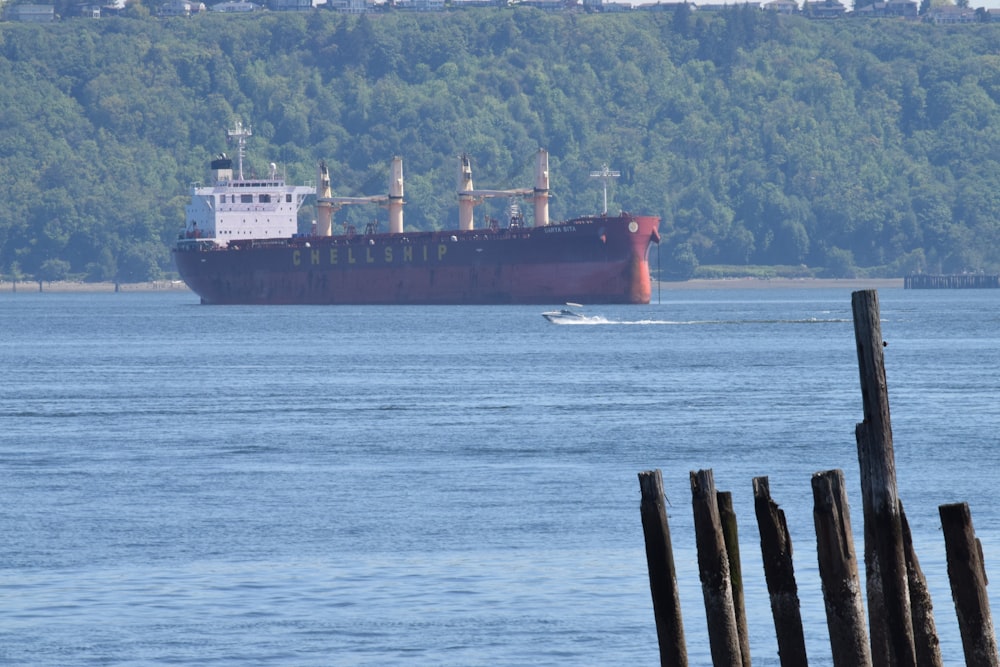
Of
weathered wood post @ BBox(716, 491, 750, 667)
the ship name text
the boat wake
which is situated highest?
the ship name text

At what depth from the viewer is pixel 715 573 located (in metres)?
11.7

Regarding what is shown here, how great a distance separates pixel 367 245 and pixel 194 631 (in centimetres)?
9256

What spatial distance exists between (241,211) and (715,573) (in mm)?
109073

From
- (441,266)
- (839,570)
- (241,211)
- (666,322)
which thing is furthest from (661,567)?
(241,211)

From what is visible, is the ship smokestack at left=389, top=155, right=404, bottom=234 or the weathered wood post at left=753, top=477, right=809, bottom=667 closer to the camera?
the weathered wood post at left=753, top=477, right=809, bottom=667

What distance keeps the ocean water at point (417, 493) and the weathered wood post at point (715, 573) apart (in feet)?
13.2

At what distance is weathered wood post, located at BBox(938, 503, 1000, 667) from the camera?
10.9 metres

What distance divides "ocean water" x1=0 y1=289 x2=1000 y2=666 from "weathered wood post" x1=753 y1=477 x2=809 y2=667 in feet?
12.7

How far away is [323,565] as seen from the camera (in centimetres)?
1983

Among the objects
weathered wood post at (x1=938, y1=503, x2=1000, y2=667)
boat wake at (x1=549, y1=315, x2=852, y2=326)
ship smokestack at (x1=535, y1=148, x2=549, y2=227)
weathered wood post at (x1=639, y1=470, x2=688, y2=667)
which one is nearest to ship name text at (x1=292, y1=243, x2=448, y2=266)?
ship smokestack at (x1=535, y1=148, x2=549, y2=227)

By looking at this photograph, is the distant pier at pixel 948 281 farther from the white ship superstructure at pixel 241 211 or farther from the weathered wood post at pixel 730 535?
the weathered wood post at pixel 730 535

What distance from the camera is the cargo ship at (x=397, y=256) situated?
101 metres

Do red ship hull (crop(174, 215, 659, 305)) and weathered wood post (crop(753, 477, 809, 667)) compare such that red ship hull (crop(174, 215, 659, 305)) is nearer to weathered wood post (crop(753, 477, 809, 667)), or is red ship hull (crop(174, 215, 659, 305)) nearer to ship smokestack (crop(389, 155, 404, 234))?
ship smokestack (crop(389, 155, 404, 234))

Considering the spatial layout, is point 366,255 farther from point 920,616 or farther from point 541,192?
point 920,616
